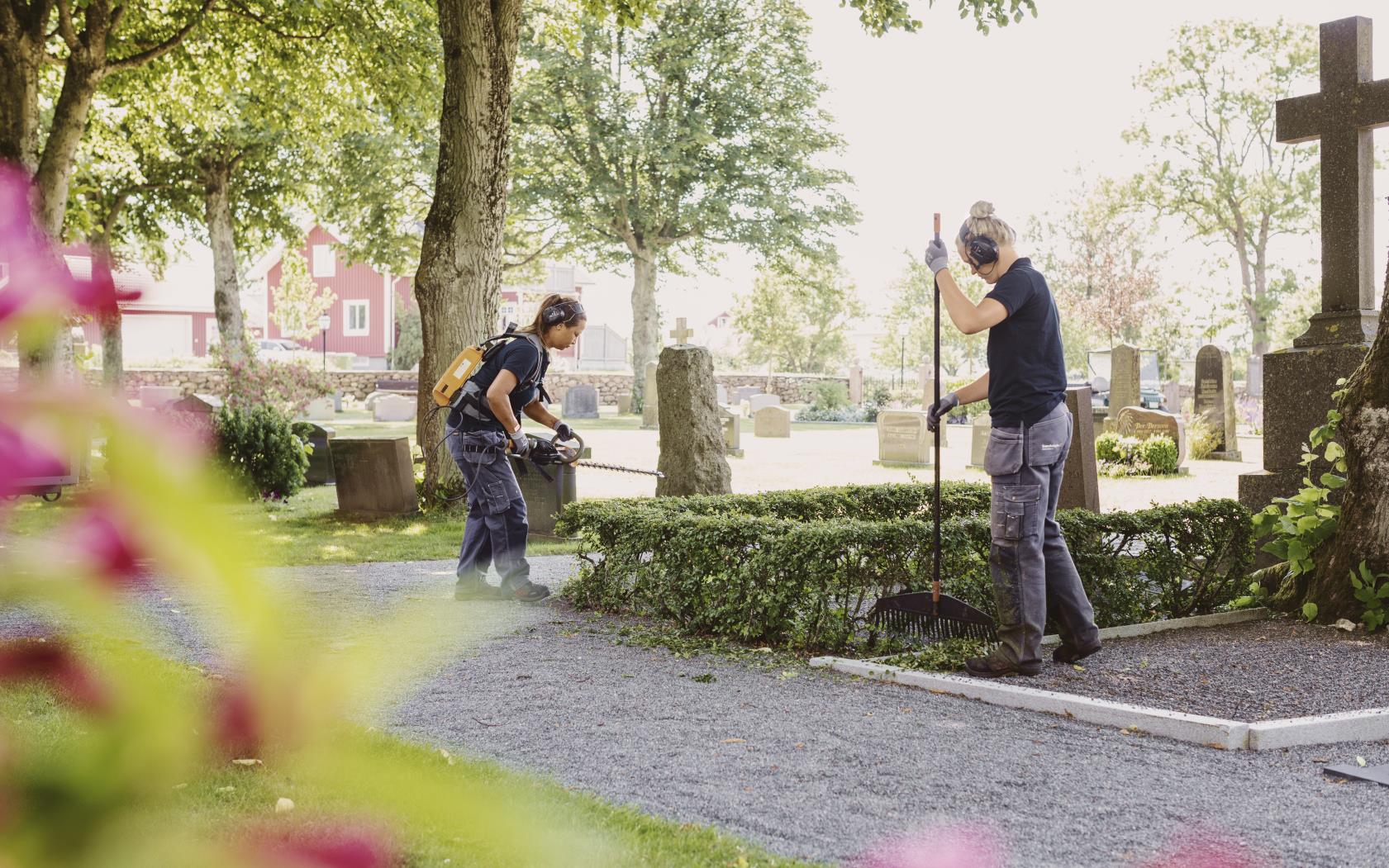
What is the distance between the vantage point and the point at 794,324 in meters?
68.4

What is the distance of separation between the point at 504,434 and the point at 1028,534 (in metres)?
3.54

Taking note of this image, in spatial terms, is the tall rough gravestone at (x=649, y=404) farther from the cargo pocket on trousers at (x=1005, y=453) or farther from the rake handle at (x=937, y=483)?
the cargo pocket on trousers at (x=1005, y=453)

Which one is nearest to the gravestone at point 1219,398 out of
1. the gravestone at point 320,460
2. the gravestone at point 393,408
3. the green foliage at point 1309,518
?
the gravestone at point 320,460

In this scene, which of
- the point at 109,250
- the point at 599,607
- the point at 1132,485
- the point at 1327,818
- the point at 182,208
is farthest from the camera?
the point at 182,208

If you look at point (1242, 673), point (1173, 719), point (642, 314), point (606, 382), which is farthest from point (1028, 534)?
point (606, 382)

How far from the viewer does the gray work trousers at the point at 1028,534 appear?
5.70 m

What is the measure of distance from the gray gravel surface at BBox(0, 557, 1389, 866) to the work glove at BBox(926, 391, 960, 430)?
1290mm

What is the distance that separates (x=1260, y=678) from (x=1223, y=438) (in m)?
19.1

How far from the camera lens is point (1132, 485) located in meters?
18.3

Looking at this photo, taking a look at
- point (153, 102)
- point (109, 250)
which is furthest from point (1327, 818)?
point (153, 102)

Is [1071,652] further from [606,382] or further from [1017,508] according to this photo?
[606,382]

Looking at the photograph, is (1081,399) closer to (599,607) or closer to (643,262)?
(599,607)

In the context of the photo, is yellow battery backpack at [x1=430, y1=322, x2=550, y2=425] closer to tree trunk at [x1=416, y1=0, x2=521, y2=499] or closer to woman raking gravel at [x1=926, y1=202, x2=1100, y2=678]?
woman raking gravel at [x1=926, y1=202, x2=1100, y2=678]

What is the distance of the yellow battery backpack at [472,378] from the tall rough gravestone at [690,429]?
4.10m
